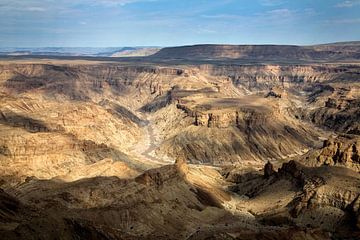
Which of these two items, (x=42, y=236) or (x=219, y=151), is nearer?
(x=42, y=236)

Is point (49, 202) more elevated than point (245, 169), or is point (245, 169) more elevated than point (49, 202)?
point (49, 202)

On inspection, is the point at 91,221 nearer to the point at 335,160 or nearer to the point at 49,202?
the point at 49,202

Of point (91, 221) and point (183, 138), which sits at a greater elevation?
point (91, 221)

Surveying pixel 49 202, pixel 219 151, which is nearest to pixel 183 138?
pixel 219 151

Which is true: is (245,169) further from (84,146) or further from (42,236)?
(42,236)

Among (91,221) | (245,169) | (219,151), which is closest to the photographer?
(91,221)

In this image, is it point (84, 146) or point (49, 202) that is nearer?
point (49, 202)

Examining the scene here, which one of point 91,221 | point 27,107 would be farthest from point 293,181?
point 27,107

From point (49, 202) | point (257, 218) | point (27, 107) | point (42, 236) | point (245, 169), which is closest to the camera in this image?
point (42, 236)

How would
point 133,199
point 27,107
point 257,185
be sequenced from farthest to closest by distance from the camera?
point 27,107, point 257,185, point 133,199
